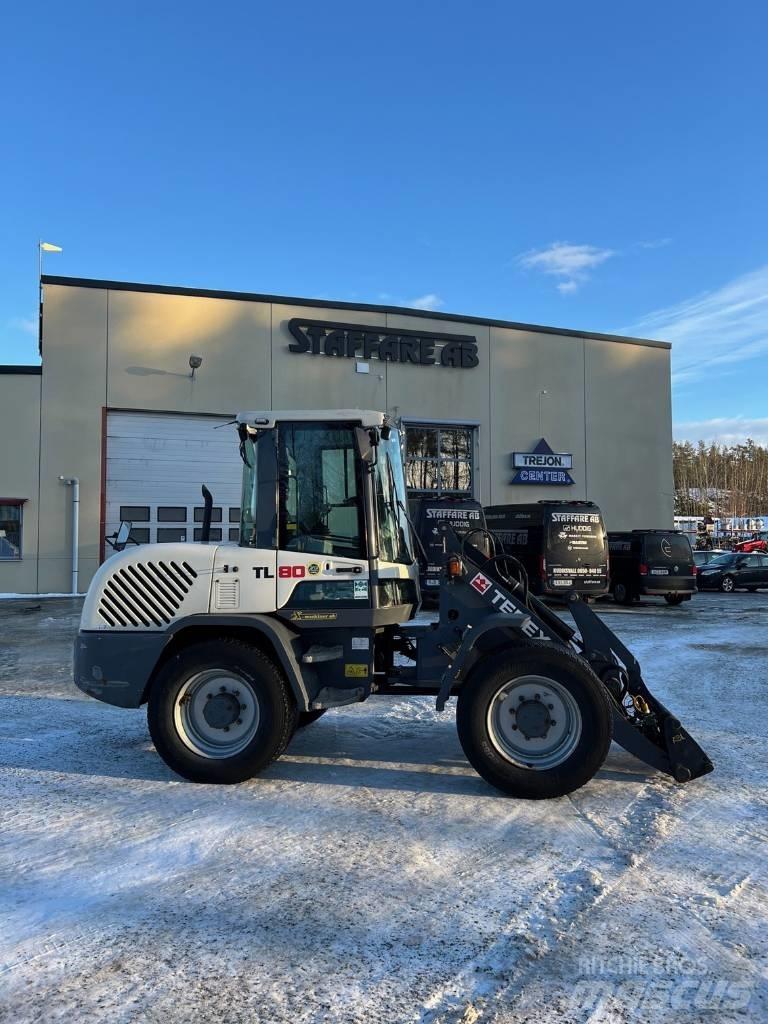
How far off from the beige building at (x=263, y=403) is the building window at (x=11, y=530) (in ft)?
0.14

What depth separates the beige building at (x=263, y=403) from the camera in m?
22.1

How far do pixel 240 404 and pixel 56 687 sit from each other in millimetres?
15989

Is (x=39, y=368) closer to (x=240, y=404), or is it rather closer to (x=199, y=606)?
(x=240, y=404)

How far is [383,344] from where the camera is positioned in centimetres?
2550

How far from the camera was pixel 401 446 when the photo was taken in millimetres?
6133

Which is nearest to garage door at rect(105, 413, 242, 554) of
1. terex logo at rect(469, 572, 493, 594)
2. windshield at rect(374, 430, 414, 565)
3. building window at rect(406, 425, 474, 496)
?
building window at rect(406, 425, 474, 496)

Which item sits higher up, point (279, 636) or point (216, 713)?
point (279, 636)

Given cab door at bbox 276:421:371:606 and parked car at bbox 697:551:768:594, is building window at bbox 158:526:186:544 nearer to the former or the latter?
parked car at bbox 697:551:768:594

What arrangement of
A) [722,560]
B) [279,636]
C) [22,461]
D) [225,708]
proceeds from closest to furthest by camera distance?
[279,636] < [225,708] < [22,461] < [722,560]

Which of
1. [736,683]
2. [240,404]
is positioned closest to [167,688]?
[736,683]

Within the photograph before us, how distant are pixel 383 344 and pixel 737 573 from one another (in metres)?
14.5

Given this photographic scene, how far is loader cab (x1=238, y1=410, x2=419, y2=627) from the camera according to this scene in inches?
211

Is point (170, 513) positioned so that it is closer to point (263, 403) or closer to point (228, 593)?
point (263, 403)

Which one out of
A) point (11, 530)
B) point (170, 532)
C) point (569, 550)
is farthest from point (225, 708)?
point (11, 530)
